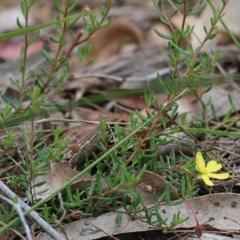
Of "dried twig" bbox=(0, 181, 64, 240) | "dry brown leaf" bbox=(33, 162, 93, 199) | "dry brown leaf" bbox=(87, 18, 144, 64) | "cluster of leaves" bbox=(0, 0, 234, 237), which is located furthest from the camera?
"dry brown leaf" bbox=(87, 18, 144, 64)

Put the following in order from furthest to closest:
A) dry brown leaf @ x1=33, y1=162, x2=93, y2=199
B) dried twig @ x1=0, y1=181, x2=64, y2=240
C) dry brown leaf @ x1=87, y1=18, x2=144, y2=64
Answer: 1. dry brown leaf @ x1=87, y1=18, x2=144, y2=64
2. dry brown leaf @ x1=33, y1=162, x2=93, y2=199
3. dried twig @ x1=0, y1=181, x2=64, y2=240

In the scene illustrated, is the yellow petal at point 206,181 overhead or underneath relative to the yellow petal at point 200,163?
underneath

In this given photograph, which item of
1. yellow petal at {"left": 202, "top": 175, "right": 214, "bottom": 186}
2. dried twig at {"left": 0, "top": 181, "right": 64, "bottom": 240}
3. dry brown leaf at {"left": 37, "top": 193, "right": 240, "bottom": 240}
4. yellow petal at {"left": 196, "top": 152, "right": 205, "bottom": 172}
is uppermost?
dried twig at {"left": 0, "top": 181, "right": 64, "bottom": 240}

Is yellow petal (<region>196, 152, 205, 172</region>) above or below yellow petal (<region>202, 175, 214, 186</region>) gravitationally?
above

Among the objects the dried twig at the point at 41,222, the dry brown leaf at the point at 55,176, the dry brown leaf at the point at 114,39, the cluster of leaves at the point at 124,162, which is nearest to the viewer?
the dried twig at the point at 41,222

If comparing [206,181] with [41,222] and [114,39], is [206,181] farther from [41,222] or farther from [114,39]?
[114,39]

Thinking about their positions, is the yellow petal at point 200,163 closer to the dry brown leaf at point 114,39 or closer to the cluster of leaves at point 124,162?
the cluster of leaves at point 124,162

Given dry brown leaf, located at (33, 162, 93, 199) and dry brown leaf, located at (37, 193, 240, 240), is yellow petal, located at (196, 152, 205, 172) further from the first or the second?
dry brown leaf, located at (33, 162, 93, 199)

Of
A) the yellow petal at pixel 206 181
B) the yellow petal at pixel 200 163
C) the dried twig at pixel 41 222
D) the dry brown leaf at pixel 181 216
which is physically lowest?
the dry brown leaf at pixel 181 216

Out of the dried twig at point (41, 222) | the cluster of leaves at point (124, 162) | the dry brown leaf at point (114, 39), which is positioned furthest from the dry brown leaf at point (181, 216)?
the dry brown leaf at point (114, 39)

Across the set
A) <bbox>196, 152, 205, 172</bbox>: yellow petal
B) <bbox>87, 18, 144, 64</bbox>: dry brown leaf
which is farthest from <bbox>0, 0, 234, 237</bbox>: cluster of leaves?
<bbox>87, 18, 144, 64</bbox>: dry brown leaf

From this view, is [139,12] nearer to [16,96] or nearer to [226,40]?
[226,40]

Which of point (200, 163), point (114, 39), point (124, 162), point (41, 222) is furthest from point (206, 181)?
point (114, 39)
